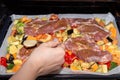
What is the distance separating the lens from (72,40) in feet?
4.83

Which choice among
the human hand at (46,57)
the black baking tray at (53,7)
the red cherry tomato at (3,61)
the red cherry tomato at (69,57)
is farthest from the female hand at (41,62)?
the black baking tray at (53,7)

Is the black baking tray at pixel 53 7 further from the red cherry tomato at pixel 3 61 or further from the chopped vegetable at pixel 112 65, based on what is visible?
the chopped vegetable at pixel 112 65

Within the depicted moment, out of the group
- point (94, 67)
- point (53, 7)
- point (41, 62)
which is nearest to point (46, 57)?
point (41, 62)

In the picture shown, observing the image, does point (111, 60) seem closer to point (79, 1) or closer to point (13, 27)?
point (79, 1)

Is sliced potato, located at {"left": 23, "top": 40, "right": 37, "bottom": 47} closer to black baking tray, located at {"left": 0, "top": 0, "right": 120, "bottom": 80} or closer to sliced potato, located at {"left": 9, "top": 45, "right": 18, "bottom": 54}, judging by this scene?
sliced potato, located at {"left": 9, "top": 45, "right": 18, "bottom": 54}

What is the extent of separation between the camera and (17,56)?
1.39m

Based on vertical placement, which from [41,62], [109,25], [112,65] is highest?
[109,25]

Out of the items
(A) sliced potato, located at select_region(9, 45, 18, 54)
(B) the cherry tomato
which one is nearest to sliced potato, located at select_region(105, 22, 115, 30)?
(B) the cherry tomato

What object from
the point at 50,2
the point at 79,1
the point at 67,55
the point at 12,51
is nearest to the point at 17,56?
the point at 12,51

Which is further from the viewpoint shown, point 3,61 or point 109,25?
point 109,25

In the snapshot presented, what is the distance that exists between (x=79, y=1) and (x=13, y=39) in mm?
516

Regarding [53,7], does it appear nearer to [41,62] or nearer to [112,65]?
[112,65]

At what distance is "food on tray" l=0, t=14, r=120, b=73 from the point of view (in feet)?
4.33

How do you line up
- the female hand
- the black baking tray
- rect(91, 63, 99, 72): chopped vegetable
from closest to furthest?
the female hand
rect(91, 63, 99, 72): chopped vegetable
the black baking tray
